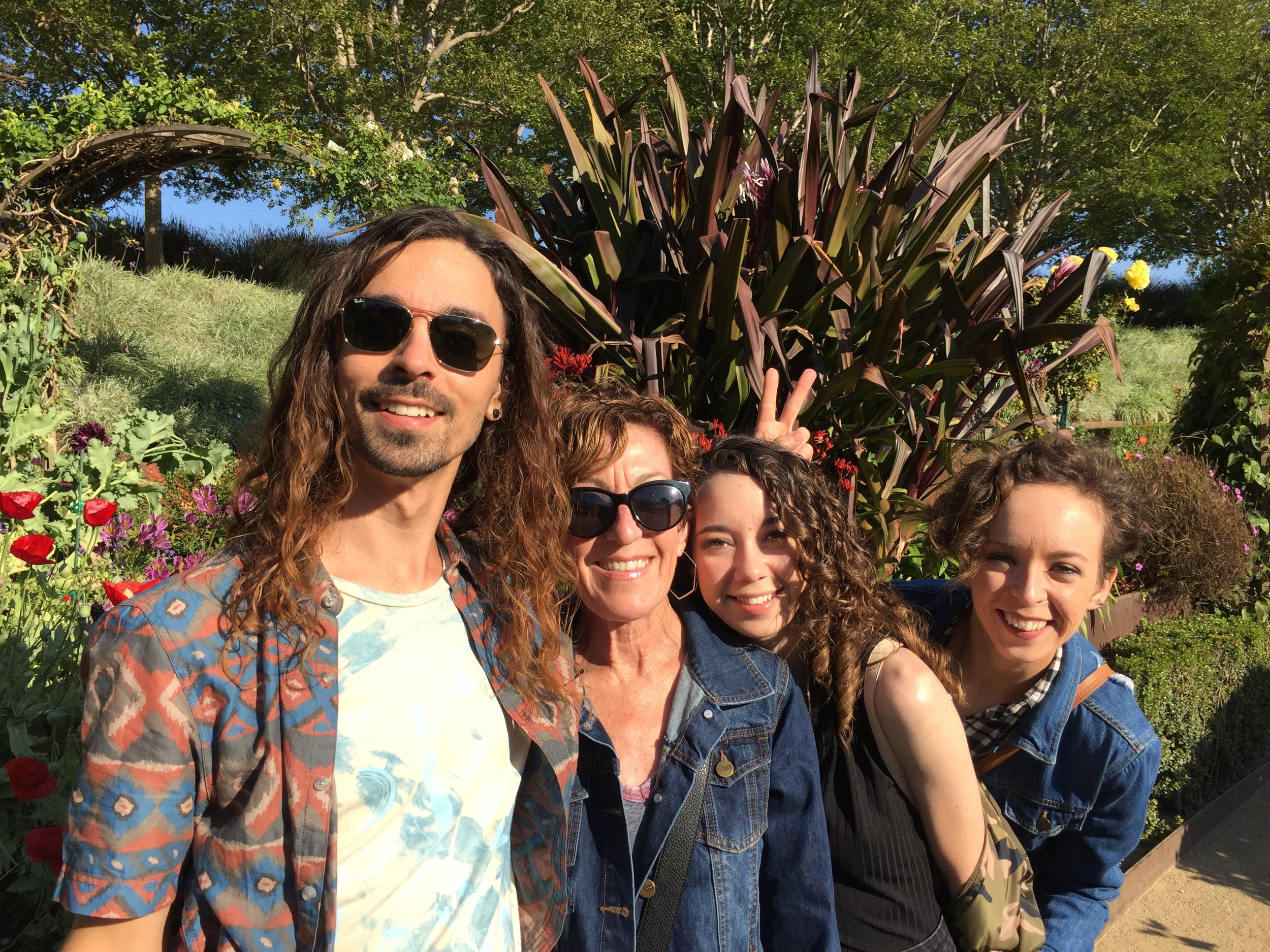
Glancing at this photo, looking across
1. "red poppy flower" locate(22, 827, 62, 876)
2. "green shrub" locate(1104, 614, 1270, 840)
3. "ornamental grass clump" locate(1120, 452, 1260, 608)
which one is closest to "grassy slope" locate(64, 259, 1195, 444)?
"ornamental grass clump" locate(1120, 452, 1260, 608)

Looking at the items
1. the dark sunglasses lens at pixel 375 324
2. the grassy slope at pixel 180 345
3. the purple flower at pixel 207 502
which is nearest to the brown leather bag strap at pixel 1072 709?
the dark sunglasses lens at pixel 375 324

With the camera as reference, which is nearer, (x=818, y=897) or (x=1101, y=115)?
(x=818, y=897)

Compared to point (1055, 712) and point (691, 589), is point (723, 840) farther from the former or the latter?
point (1055, 712)

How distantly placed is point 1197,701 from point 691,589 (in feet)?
12.2

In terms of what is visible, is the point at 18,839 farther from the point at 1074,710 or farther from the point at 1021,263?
the point at 1021,263

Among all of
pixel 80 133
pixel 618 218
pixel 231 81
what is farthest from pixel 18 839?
pixel 231 81

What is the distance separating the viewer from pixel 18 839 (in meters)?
2.49

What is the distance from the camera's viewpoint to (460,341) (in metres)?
1.72

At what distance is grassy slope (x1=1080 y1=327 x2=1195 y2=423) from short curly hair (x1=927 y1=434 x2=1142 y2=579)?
9274mm

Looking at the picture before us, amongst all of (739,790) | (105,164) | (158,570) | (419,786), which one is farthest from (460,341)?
(105,164)

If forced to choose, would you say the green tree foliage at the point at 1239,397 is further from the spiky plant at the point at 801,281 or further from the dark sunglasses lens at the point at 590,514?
the dark sunglasses lens at the point at 590,514

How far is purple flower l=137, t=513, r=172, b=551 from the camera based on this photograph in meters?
4.28

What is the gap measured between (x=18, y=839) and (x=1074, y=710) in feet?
9.28

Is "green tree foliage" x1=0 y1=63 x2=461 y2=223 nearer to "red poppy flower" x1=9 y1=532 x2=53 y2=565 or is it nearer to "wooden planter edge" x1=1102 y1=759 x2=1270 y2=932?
"red poppy flower" x1=9 y1=532 x2=53 y2=565
